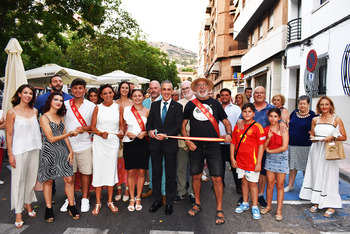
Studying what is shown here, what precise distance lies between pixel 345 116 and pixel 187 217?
861 cm

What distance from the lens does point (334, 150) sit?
13.6 feet

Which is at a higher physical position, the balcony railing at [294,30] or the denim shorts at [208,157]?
the balcony railing at [294,30]

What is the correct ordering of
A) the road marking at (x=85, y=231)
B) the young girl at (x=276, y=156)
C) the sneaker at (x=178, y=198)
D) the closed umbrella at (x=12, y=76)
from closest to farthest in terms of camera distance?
the road marking at (x=85, y=231) < the young girl at (x=276, y=156) < the sneaker at (x=178, y=198) < the closed umbrella at (x=12, y=76)

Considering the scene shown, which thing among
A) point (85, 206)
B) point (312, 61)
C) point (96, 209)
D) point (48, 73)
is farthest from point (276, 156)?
point (48, 73)

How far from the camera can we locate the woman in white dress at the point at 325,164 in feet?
13.7

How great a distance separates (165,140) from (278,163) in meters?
1.89

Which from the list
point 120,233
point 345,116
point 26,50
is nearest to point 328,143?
point 120,233

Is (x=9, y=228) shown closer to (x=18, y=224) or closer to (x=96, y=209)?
(x=18, y=224)

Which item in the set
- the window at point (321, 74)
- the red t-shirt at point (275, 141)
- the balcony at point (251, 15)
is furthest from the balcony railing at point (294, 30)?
the red t-shirt at point (275, 141)

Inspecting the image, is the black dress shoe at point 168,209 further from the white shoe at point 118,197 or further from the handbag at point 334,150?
the handbag at point 334,150

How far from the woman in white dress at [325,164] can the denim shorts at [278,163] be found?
0.70 meters

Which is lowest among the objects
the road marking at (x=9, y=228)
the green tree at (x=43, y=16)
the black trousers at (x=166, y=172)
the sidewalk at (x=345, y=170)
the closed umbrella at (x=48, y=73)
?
the road marking at (x=9, y=228)

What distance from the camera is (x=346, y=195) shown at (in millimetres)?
5082

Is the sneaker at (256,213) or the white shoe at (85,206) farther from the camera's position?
the white shoe at (85,206)
